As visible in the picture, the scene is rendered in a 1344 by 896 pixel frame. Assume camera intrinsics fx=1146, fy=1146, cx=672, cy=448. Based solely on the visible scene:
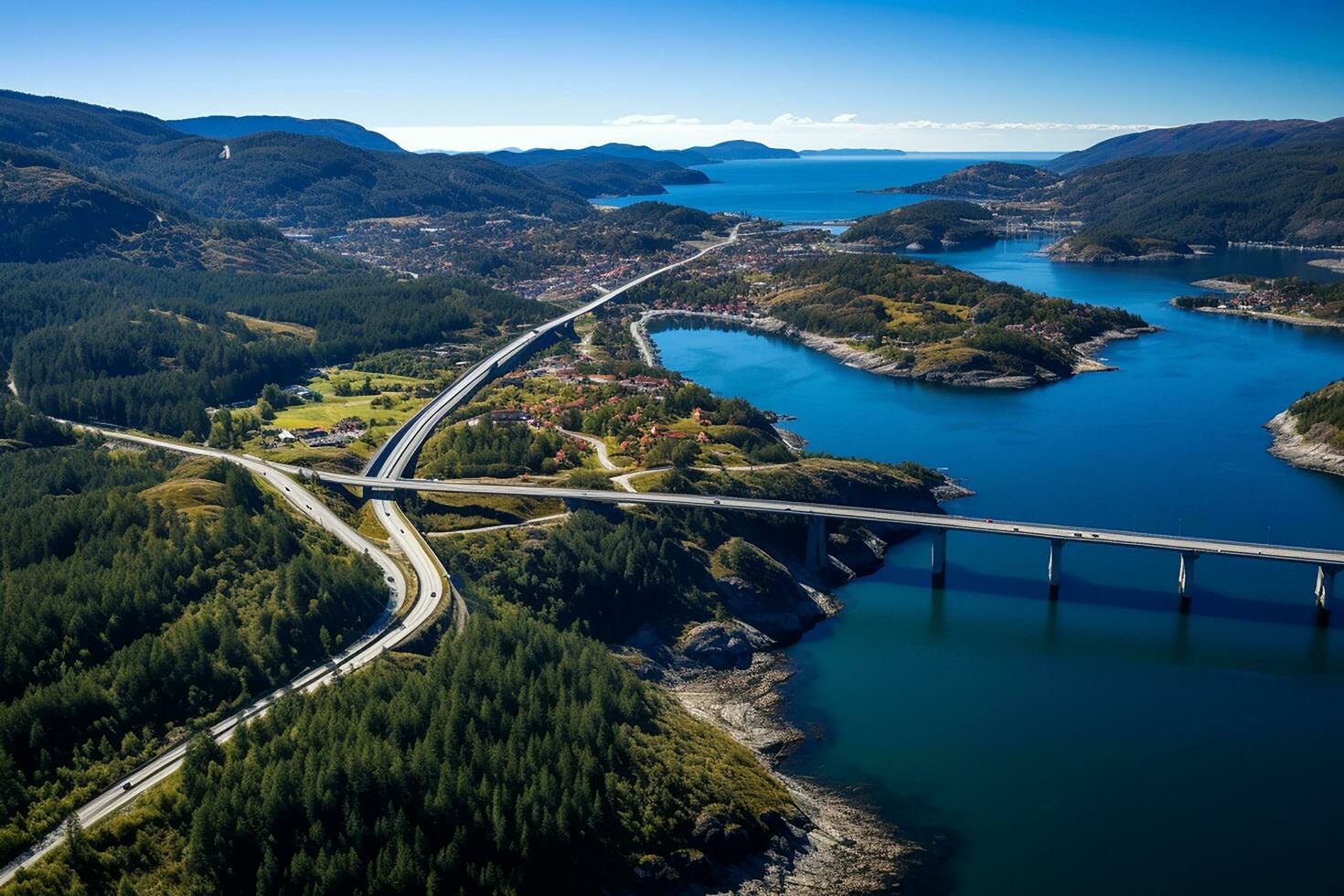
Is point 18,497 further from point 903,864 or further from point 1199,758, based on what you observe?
point 1199,758

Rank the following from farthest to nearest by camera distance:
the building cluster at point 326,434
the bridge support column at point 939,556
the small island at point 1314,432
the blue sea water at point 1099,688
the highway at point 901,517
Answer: the small island at point 1314,432 < the building cluster at point 326,434 < the bridge support column at point 939,556 < the highway at point 901,517 < the blue sea water at point 1099,688

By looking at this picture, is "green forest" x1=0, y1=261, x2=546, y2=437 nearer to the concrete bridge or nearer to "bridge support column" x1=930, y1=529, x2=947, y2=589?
the concrete bridge

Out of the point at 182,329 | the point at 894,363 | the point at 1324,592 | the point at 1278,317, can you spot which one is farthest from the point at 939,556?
the point at 1278,317

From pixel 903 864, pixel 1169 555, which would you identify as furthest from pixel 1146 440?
pixel 903 864

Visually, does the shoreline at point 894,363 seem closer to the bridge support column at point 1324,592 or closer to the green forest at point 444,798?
the bridge support column at point 1324,592

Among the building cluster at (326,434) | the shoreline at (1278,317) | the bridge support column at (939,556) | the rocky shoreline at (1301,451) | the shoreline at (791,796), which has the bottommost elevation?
the shoreline at (791,796)

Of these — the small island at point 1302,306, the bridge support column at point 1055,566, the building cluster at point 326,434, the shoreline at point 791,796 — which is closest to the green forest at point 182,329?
the building cluster at point 326,434

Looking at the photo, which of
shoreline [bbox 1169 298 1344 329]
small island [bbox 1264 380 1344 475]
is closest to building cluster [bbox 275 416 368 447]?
small island [bbox 1264 380 1344 475]
